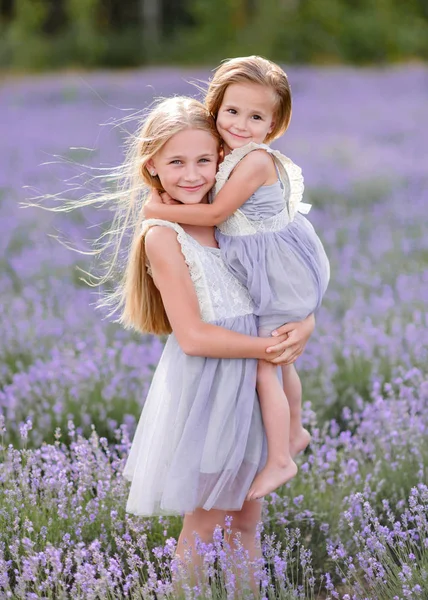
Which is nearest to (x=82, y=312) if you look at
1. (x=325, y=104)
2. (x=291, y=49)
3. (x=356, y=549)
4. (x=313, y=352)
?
(x=313, y=352)

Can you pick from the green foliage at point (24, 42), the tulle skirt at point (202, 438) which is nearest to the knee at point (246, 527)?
the tulle skirt at point (202, 438)

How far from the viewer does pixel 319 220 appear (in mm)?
8102

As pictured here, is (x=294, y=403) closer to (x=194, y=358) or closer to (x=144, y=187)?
(x=194, y=358)

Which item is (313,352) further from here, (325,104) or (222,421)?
(325,104)

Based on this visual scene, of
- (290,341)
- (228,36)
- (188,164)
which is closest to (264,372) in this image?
(290,341)

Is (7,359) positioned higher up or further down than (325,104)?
further down

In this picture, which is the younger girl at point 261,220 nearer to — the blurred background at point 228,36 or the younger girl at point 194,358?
the younger girl at point 194,358

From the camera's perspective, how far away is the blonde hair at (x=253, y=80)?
2783mm

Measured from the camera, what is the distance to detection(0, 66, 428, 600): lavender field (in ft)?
9.29

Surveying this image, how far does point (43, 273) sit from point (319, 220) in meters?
2.63

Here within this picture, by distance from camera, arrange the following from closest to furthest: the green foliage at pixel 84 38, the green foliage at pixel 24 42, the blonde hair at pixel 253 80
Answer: the blonde hair at pixel 253 80 < the green foliage at pixel 24 42 < the green foliage at pixel 84 38

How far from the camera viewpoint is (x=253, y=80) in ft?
9.12

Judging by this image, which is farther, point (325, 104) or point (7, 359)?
point (325, 104)

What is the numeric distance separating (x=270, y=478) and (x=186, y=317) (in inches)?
21.2
